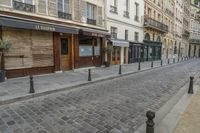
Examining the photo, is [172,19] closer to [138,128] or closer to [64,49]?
[64,49]

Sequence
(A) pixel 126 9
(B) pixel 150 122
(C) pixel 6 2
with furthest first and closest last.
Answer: (A) pixel 126 9 → (C) pixel 6 2 → (B) pixel 150 122

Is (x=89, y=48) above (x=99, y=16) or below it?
below

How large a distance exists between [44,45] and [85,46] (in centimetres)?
426

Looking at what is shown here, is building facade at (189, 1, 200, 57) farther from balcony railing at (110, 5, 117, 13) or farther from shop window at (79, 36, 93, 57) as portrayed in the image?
shop window at (79, 36, 93, 57)

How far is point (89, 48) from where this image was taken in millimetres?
15844

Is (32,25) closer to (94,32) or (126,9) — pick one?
(94,32)

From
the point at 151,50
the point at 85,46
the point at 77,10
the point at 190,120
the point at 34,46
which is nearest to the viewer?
the point at 190,120

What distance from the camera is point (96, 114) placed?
528cm

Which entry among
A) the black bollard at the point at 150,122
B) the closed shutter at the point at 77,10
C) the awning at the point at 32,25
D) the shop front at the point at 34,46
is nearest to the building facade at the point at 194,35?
the closed shutter at the point at 77,10

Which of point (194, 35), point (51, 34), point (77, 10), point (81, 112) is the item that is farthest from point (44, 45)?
point (194, 35)

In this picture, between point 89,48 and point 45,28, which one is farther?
point 89,48

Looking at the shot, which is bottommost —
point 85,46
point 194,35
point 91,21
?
point 85,46

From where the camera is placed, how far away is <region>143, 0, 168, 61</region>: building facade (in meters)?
26.2

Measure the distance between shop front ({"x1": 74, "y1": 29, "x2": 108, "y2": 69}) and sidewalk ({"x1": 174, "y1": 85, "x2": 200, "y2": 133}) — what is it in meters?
9.93
